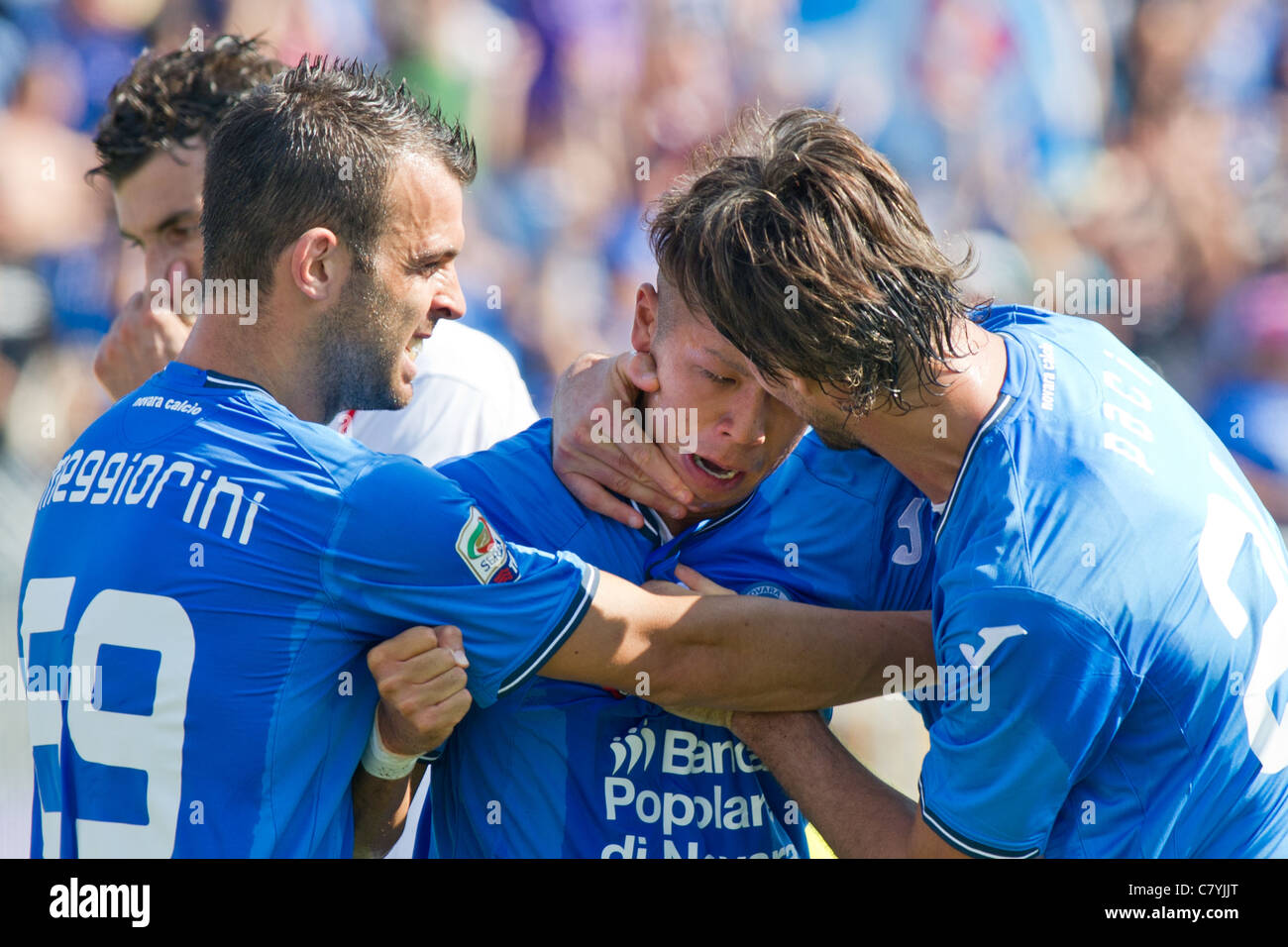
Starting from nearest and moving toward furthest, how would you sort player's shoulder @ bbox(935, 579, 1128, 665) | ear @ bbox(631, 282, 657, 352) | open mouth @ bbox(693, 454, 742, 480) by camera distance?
player's shoulder @ bbox(935, 579, 1128, 665), open mouth @ bbox(693, 454, 742, 480), ear @ bbox(631, 282, 657, 352)

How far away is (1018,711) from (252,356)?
1.58 metres

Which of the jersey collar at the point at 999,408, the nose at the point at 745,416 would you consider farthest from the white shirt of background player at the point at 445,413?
the jersey collar at the point at 999,408

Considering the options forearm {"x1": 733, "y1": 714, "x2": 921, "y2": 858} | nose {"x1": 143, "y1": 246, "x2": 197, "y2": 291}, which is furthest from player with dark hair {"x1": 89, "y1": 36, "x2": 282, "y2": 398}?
forearm {"x1": 733, "y1": 714, "x2": 921, "y2": 858}

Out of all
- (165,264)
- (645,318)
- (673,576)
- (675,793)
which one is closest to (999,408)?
(673,576)

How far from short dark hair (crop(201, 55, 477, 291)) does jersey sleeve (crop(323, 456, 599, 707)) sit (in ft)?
1.66

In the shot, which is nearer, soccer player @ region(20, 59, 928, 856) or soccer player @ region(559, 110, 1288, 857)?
soccer player @ region(559, 110, 1288, 857)

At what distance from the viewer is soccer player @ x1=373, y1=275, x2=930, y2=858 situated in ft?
8.52

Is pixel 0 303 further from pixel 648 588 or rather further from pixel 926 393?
pixel 926 393

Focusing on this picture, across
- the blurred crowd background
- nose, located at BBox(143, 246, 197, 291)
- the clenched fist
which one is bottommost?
the clenched fist

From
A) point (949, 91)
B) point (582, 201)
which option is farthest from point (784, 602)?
point (949, 91)

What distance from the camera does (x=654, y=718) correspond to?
2645mm

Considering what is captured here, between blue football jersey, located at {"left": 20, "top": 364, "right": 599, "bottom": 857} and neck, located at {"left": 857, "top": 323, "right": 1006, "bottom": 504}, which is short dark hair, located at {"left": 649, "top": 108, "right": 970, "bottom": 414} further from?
blue football jersey, located at {"left": 20, "top": 364, "right": 599, "bottom": 857}

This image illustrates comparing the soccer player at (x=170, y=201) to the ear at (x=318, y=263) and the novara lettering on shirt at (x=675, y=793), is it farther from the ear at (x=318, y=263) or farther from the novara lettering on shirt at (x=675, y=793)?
the novara lettering on shirt at (x=675, y=793)
